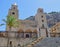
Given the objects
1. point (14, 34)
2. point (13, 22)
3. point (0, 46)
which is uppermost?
point (13, 22)

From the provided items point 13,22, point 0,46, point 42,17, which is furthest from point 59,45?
point 42,17

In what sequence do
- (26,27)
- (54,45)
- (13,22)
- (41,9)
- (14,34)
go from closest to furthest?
(54,45), (14,34), (13,22), (26,27), (41,9)

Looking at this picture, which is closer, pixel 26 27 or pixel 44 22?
pixel 26 27

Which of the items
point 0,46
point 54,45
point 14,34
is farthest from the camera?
point 14,34

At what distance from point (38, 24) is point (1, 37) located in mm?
26921

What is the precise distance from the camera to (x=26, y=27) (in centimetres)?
5369

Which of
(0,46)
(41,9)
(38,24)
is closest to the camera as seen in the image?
(0,46)

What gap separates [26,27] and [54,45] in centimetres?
3085

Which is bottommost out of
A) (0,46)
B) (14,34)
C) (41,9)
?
(0,46)

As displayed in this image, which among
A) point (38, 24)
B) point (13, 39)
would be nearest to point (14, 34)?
point (13, 39)

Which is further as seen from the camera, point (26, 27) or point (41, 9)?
point (41, 9)

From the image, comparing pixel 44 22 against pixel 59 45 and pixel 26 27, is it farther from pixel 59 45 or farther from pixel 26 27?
pixel 59 45

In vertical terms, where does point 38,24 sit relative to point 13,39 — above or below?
above

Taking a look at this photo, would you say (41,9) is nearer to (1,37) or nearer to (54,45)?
(1,37)
